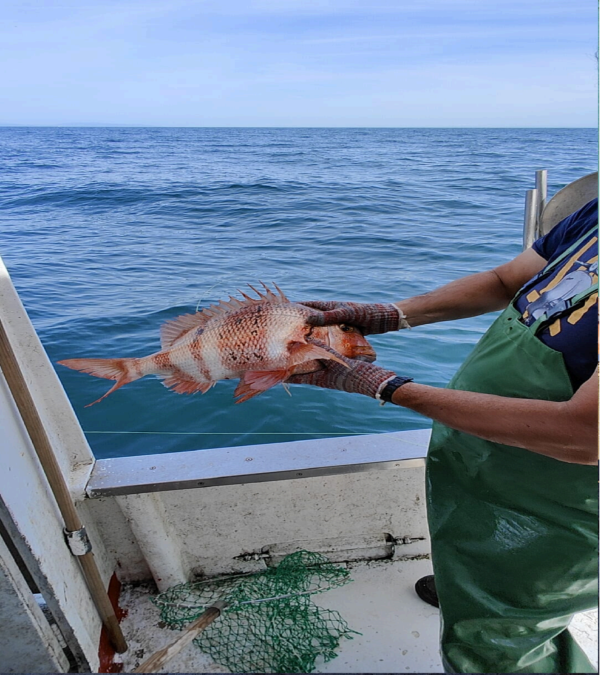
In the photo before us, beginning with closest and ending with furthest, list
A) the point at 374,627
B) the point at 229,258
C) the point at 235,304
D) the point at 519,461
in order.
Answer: the point at 519,461, the point at 235,304, the point at 374,627, the point at 229,258

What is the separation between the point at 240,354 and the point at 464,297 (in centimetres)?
98

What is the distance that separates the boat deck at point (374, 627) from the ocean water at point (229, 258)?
91 centimetres

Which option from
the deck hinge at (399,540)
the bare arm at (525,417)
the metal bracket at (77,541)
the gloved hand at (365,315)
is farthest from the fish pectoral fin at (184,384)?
the deck hinge at (399,540)

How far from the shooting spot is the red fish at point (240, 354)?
1650 mm

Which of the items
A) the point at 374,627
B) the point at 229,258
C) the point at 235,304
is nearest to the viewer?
the point at 235,304

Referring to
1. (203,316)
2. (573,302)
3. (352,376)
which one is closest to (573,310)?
(573,302)

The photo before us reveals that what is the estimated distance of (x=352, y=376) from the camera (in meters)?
1.68

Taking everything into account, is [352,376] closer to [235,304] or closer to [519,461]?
[235,304]

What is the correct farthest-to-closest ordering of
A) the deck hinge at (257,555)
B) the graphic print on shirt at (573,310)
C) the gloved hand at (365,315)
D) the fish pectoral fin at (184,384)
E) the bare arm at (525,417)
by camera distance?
the deck hinge at (257,555), the gloved hand at (365,315), the fish pectoral fin at (184,384), the graphic print on shirt at (573,310), the bare arm at (525,417)

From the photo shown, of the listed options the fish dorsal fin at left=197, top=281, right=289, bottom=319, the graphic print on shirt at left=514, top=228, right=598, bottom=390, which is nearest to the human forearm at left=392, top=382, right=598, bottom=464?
the graphic print on shirt at left=514, top=228, right=598, bottom=390

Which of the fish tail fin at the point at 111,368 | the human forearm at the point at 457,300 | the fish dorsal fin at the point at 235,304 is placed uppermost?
the fish dorsal fin at the point at 235,304

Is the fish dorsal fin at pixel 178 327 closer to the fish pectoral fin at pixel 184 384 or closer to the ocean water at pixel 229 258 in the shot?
the fish pectoral fin at pixel 184 384

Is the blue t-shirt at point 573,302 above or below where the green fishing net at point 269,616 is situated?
above

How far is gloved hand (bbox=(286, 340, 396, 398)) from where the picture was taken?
165 centimetres
